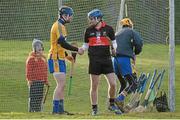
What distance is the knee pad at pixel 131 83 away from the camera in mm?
13516

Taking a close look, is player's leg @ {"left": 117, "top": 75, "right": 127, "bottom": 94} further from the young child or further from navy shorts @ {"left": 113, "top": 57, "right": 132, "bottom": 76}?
the young child

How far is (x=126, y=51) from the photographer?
13586mm

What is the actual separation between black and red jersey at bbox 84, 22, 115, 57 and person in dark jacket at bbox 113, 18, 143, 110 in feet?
4.23

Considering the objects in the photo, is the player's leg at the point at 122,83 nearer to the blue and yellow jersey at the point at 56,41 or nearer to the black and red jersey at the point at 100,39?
the black and red jersey at the point at 100,39

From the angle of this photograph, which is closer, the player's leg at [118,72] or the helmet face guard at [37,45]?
the player's leg at [118,72]

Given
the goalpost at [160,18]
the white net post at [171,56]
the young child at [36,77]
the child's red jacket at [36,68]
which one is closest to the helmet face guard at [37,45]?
the young child at [36,77]

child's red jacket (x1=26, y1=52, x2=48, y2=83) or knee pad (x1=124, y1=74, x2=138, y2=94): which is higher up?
child's red jacket (x1=26, y1=52, x2=48, y2=83)

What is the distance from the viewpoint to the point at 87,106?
16.0 m

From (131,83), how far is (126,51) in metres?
0.62

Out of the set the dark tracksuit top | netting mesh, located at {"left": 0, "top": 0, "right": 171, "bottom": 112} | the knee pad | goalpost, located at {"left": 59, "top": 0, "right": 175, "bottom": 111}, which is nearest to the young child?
netting mesh, located at {"left": 0, "top": 0, "right": 171, "bottom": 112}

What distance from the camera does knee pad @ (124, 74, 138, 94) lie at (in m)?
13.5

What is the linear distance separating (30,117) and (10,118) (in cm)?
34

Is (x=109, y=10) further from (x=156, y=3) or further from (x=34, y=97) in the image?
(x=34, y=97)

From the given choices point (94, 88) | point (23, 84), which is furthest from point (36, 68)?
point (23, 84)
